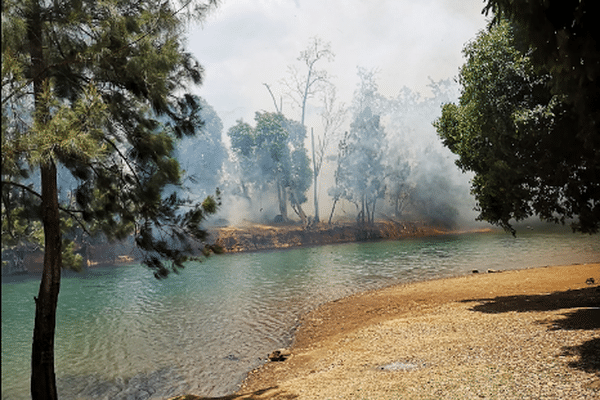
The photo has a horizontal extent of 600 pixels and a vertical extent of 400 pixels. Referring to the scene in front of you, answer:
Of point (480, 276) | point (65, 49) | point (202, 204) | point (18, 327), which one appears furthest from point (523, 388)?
point (18, 327)

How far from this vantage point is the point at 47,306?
6.55m

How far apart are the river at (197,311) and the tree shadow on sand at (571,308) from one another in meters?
5.34

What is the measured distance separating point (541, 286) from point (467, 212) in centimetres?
4292

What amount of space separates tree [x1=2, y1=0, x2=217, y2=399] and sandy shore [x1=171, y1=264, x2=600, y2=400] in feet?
10.1

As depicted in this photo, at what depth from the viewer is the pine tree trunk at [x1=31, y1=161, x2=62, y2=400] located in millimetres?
6496

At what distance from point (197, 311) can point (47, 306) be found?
990 cm

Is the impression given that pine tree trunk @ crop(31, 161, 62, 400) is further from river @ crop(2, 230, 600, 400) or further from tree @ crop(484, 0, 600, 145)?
tree @ crop(484, 0, 600, 145)

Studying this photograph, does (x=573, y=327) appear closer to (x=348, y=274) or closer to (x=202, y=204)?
A: (x=202, y=204)

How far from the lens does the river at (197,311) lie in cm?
988

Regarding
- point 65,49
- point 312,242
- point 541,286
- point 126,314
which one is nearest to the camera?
point 65,49

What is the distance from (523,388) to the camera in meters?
5.26

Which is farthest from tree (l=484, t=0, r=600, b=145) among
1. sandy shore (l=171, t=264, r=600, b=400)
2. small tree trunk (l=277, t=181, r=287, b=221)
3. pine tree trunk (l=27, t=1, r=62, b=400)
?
small tree trunk (l=277, t=181, r=287, b=221)

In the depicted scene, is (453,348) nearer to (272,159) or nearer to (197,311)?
(197,311)

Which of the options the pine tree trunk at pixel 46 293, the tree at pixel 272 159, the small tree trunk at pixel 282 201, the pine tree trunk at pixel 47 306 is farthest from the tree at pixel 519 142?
the tree at pixel 272 159
